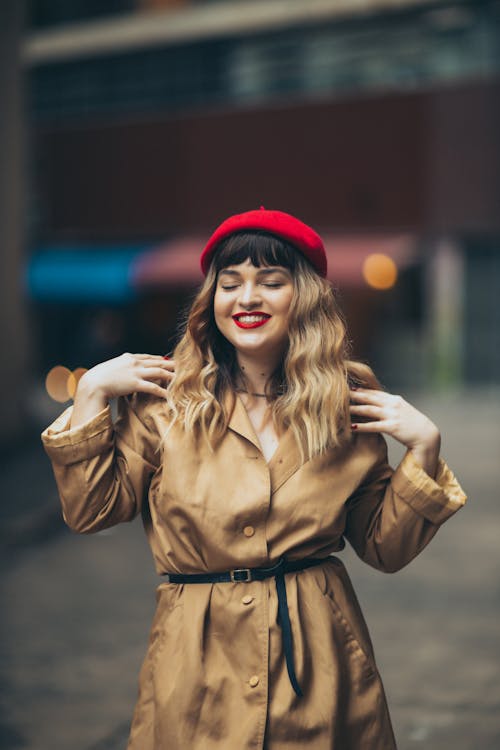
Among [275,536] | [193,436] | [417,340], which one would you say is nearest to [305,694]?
[275,536]

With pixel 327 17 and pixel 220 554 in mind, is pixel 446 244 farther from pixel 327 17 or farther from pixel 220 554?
pixel 220 554

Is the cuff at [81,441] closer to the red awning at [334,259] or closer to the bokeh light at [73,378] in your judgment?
the red awning at [334,259]

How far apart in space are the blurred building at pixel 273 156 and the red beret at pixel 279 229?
13622 millimetres

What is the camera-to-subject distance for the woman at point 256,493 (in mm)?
2463

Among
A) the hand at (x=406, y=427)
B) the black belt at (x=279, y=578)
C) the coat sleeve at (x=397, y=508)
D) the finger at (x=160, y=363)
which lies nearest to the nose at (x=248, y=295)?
the finger at (x=160, y=363)

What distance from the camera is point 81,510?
8.20 feet

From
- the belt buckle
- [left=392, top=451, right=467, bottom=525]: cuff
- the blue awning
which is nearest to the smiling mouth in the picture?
[left=392, top=451, right=467, bottom=525]: cuff

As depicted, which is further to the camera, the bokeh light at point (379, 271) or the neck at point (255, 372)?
the bokeh light at point (379, 271)

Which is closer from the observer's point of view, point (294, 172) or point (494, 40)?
point (494, 40)

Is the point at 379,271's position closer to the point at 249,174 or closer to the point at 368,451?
the point at 249,174

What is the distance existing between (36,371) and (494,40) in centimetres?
1101

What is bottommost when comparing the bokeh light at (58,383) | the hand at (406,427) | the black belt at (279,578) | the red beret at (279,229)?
the bokeh light at (58,383)

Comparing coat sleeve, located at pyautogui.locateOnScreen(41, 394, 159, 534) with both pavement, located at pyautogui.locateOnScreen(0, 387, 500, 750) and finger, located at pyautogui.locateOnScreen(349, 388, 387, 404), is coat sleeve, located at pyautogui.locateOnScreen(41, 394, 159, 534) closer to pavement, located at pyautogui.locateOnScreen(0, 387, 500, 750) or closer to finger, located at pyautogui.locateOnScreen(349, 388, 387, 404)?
finger, located at pyautogui.locateOnScreen(349, 388, 387, 404)

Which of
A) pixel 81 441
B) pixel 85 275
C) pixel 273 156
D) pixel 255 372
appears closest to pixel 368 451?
pixel 255 372
